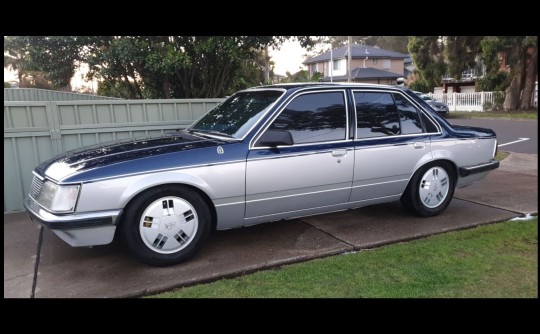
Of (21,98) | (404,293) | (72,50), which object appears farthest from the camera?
(21,98)

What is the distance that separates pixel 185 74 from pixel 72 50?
2481 millimetres

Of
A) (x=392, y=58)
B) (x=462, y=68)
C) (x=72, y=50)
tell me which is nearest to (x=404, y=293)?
(x=72, y=50)

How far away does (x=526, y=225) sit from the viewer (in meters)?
4.93

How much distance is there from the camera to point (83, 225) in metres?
3.54

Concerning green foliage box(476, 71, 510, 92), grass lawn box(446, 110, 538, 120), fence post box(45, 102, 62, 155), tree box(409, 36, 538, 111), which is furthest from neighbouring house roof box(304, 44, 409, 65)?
fence post box(45, 102, 62, 155)

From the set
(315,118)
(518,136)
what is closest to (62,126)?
(315,118)

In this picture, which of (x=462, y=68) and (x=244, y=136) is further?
(x=462, y=68)

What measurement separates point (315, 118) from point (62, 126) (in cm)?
364

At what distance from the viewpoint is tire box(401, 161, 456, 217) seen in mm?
5180

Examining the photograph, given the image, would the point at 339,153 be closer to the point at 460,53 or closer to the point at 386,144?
the point at 386,144

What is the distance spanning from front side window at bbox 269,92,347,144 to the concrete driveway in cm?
110

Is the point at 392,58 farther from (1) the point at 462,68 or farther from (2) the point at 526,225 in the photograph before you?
(2) the point at 526,225

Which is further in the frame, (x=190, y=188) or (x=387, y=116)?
(x=387, y=116)

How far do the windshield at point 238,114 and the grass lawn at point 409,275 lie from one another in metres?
1.48
